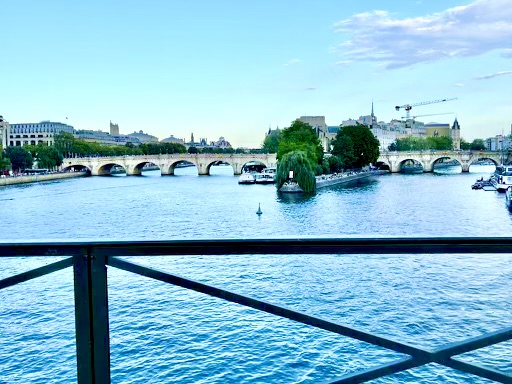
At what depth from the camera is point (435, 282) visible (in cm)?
1473

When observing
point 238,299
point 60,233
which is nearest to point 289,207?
point 60,233

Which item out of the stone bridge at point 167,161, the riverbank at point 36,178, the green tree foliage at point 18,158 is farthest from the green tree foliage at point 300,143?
the green tree foliage at point 18,158

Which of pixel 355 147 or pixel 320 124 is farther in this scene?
pixel 320 124

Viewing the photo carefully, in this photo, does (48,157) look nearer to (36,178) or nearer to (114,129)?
(36,178)

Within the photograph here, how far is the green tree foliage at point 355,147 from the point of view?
6118cm

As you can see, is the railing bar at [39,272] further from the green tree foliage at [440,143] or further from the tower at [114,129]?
the tower at [114,129]

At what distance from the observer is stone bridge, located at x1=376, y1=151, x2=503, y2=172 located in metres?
73.6

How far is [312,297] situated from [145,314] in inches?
159

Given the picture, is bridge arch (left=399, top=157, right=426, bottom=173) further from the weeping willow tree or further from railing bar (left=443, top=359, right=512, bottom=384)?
railing bar (left=443, top=359, right=512, bottom=384)

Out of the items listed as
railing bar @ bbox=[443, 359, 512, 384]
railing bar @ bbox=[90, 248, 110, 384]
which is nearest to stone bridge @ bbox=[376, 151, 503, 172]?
railing bar @ bbox=[443, 359, 512, 384]

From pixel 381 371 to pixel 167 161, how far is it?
259 feet

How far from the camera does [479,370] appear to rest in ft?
4.11

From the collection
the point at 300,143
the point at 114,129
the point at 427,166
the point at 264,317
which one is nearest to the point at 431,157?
the point at 427,166

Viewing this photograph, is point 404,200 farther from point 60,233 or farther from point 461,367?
point 461,367
